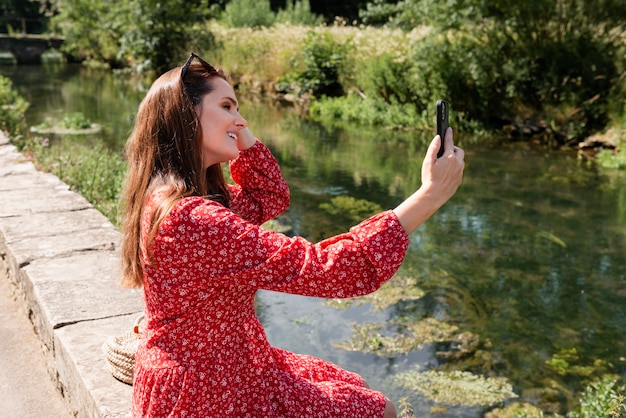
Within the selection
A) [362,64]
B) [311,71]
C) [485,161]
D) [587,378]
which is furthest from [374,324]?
[311,71]

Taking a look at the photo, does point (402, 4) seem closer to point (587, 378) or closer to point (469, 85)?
point (469, 85)

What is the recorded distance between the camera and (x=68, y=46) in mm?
26141

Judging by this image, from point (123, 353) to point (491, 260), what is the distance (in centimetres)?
434

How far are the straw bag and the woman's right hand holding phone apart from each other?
1.10m

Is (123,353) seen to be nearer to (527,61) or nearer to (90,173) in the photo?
(90,173)

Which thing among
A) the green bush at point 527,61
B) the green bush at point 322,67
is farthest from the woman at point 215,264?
the green bush at point 322,67

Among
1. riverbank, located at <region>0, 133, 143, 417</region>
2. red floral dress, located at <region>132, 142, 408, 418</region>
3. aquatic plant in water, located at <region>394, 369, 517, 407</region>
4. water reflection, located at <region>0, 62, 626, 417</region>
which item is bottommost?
water reflection, located at <region>0, 62, 626, 417</region>

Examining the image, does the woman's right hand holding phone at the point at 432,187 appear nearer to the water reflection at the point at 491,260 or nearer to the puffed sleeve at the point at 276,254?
the puffed sleeve at the point at 276,254

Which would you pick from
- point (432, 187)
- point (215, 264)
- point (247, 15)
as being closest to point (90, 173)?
point (215, 264)

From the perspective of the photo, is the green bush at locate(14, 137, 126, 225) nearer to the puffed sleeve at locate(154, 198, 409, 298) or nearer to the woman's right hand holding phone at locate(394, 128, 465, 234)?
the puffed sleeve at locate(154, 198, 409, 298)

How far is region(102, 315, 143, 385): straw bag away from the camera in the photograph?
7.46 ft

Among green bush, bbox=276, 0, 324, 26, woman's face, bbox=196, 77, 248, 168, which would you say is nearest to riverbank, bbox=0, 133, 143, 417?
woman's face, bbox=196, 77, 248, 168

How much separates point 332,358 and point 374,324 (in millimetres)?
539

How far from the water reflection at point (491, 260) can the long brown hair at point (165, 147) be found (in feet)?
8.35
